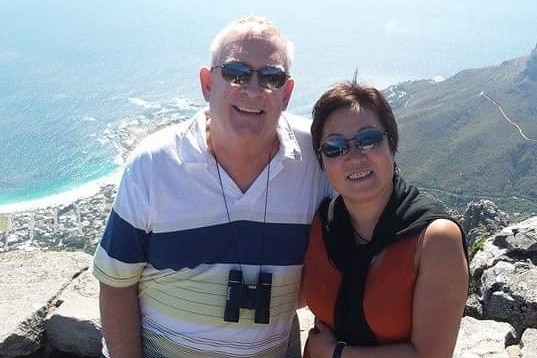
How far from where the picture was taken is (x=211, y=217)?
3320 mm

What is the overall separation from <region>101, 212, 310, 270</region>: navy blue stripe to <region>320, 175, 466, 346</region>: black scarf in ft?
1.37

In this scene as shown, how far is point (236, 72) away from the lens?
3322mm

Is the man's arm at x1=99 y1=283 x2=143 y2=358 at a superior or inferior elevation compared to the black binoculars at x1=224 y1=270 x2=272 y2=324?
inferior

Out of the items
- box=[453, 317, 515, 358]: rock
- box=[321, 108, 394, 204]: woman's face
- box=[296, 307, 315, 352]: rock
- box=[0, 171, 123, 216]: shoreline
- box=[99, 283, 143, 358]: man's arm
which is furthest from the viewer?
box=[0, 171, 123, 216]: shoreline

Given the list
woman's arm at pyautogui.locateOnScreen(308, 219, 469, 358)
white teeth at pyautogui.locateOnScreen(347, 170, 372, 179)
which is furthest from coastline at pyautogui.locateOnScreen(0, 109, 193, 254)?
woman's arm at pyautogui.locateOnScreen(308, 219, 469, 358)

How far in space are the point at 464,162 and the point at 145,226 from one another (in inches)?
2788

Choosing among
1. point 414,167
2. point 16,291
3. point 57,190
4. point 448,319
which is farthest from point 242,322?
point 414,167

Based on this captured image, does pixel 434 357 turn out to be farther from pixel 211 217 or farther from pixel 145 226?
pixel 145 226

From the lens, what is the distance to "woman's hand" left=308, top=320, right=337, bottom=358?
3.12 meters

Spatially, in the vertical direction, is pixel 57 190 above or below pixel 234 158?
below

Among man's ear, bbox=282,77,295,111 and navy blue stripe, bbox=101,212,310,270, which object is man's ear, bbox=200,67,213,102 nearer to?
man's ear, bbox=282,77,295,111

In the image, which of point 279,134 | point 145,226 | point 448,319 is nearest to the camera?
point 448,319

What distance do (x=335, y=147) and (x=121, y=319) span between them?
1.49 metres

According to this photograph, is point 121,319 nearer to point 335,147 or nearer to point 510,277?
point 335,147
